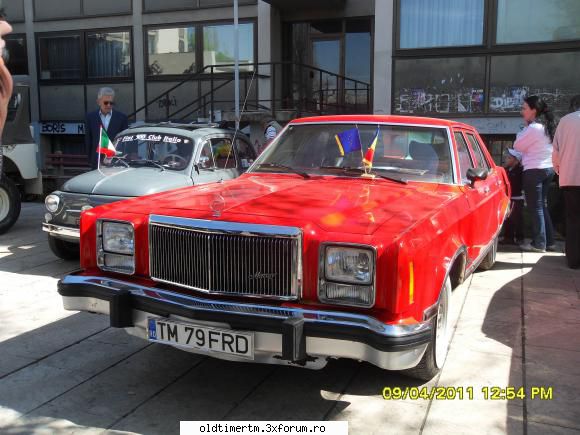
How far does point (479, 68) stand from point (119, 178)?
776 centimetres

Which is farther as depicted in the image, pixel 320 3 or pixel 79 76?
pixel 79 76

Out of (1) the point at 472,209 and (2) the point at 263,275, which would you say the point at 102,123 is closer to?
(1) the point at 472,209

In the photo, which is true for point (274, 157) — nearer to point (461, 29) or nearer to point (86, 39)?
point (461, 29)

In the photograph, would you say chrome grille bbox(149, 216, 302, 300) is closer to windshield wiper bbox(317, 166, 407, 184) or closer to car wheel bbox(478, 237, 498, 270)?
windshield wiper bbox(317, 166, 407, 184)

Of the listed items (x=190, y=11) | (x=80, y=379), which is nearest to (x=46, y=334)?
(x=80, y=379)

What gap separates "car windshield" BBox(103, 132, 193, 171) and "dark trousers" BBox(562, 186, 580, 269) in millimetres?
4471

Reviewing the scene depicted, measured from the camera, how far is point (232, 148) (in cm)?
755

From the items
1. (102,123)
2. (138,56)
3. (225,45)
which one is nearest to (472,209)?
(102,123)

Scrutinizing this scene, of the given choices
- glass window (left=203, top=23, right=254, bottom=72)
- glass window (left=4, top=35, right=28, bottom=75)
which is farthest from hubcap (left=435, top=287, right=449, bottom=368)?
glass window (left=4, top=35, right=28, bottom=75)

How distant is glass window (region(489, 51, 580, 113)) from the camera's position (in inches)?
414

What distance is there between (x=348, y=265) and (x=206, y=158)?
447 cm

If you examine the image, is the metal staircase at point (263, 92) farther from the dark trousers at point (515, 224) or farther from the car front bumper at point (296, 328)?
the car front bumper at point (296, 328)

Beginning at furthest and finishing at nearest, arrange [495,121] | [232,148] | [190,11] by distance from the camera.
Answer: [190,11]
[495,121]
[232,148]

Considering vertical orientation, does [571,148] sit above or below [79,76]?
below
